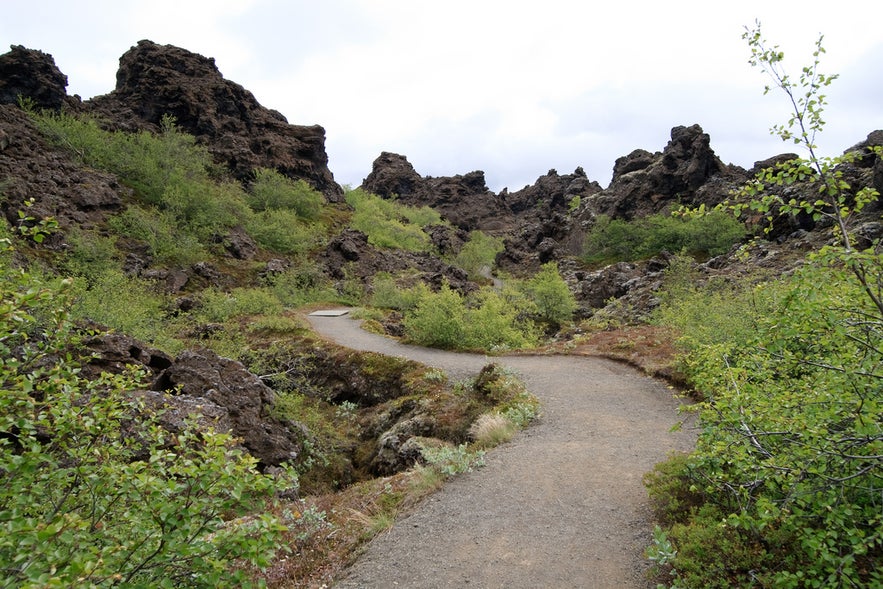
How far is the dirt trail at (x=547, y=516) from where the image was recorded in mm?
5195

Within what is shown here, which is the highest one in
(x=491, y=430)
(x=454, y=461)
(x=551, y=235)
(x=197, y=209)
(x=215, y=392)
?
(x=551, y=235)

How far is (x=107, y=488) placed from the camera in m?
3.14

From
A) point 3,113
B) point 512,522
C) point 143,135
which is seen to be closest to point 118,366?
point 512,522

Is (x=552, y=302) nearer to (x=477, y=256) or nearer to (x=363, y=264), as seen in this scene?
(x=363, y=264)

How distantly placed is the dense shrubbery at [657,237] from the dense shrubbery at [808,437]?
40333mm

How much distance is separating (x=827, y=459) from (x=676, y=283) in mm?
29686

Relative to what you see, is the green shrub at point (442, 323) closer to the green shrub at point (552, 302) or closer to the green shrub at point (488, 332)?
the green shrub at point (488, 332)

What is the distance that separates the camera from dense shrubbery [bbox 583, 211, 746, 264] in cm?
4375

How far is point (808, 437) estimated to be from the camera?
3195mm

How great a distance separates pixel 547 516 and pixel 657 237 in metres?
51.2

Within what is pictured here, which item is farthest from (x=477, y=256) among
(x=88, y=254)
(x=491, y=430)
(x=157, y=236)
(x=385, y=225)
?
(x=491, y=430)

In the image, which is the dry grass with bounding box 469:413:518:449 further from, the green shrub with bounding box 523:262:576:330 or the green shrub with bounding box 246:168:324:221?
the green shrub with bounding box 246:168:324:221

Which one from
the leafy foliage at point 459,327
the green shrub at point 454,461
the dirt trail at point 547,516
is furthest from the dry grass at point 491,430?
the leafy foliage at point 459,327

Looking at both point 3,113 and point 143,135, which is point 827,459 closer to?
point 3,113
